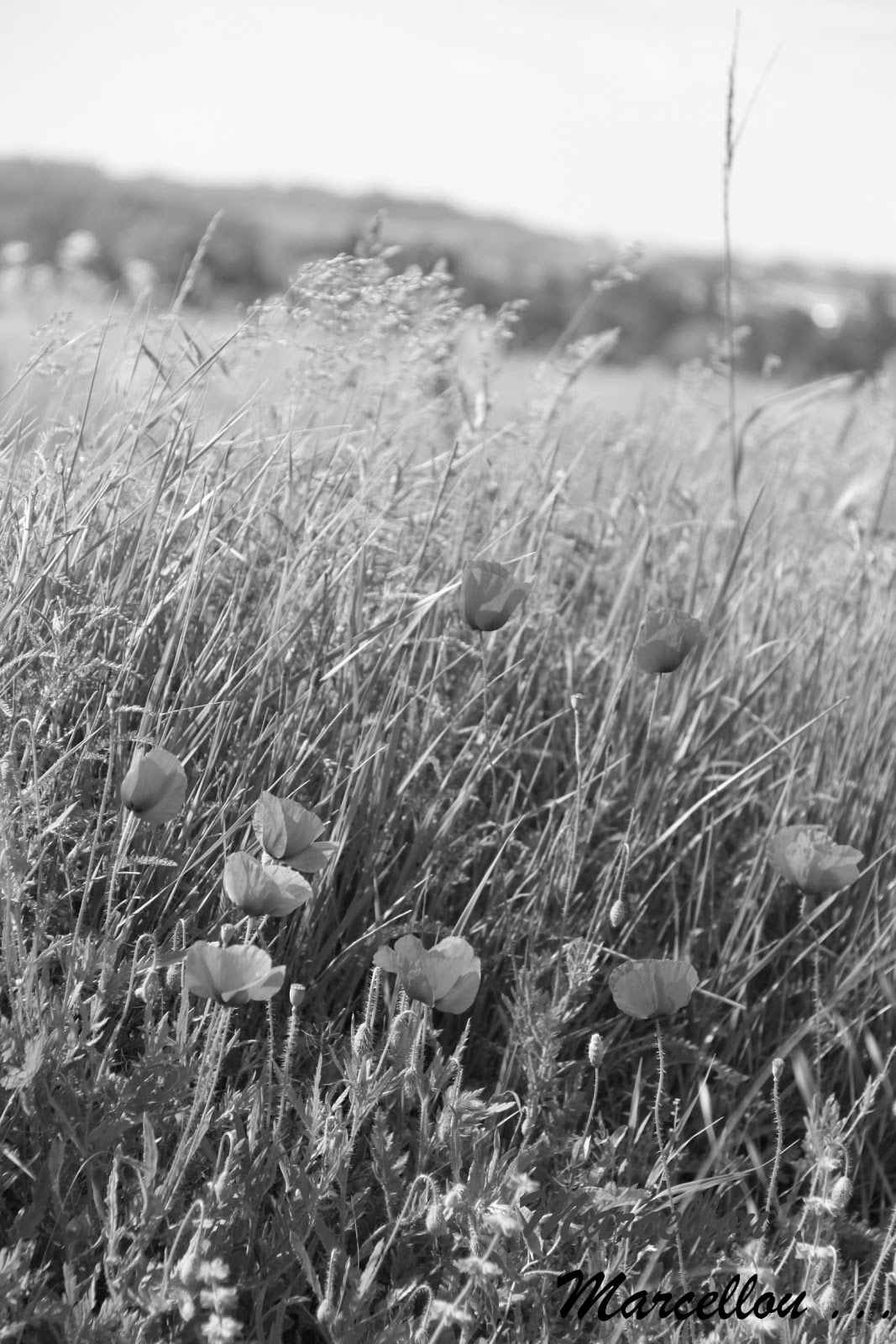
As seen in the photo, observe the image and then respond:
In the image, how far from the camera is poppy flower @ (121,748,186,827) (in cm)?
114

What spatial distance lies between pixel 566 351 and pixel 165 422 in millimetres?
966

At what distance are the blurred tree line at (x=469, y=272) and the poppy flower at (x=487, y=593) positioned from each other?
8.72 meters

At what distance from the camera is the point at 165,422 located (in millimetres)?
1898

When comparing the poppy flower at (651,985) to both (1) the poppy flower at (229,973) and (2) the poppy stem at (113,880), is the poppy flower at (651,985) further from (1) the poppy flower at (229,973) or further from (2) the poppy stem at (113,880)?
(2) the poppy stem at (113,880)

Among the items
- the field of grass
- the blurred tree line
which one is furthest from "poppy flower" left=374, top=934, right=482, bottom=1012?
the blurred tree line

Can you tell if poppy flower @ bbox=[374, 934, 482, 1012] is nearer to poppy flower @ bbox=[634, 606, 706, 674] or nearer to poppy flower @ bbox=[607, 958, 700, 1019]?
poppy flower @ bbox=[607, 958, 700, 1019]

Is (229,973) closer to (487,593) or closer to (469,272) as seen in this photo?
(487,593)

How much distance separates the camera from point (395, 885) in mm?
1522

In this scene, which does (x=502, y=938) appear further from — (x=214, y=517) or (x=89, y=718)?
(x=214, y=517)

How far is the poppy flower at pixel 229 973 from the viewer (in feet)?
3.46

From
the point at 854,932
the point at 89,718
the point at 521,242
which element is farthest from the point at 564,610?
the point at 521,242

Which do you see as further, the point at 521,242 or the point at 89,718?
the point at 521,242

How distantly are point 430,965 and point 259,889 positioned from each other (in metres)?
0.18

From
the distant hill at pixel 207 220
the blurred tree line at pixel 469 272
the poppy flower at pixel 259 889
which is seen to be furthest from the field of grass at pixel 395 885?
the distant hill at pixel 207 220
